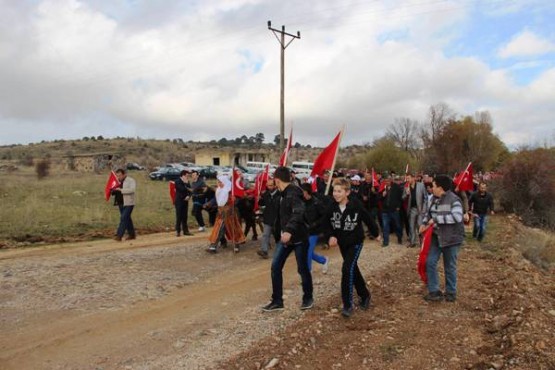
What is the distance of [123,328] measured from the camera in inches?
241

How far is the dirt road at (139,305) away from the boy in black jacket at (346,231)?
816mm

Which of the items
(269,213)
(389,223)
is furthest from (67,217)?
(389,223)

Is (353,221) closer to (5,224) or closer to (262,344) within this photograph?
(262,344)

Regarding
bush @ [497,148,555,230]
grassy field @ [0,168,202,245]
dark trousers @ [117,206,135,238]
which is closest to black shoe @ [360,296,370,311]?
dark trousers @ [117,206,135,238]

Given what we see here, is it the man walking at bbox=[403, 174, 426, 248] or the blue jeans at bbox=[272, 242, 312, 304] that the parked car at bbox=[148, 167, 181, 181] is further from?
the blue jeans at bbox=[272, 242, 312, 304]

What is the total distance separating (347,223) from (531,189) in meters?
22.1

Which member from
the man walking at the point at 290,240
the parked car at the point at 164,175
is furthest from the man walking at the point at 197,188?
the parked car at the point at 164,175

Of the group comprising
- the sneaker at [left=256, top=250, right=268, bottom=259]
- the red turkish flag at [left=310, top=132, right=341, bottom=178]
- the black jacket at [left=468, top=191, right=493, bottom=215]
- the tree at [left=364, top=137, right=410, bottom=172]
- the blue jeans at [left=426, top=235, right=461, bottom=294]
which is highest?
the tree at [left=364, top=137, right=410, bottom=172]

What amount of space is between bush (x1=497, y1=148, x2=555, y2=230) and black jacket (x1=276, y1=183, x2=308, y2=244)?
2108 cm

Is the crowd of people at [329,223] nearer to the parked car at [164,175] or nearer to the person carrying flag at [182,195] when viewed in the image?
the person carrying flag at [182,195]

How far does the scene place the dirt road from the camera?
17.6ft

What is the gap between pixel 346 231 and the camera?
21.0 ft

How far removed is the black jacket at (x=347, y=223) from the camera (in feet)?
21.0

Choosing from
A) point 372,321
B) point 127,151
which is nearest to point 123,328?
point 372,321
